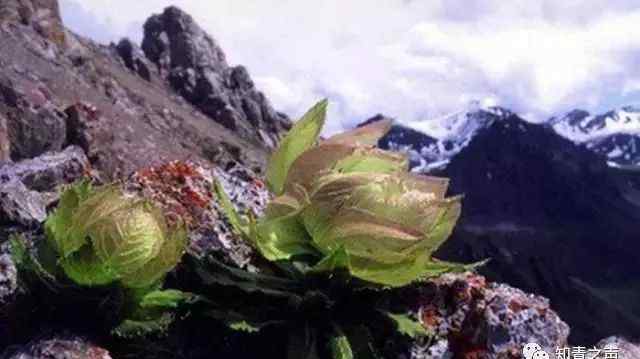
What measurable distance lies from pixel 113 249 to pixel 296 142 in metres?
1.02

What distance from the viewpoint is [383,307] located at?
4.36 metres

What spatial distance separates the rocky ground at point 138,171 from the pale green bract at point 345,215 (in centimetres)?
28

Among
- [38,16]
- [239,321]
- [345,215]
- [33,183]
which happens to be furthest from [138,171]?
[38,16]

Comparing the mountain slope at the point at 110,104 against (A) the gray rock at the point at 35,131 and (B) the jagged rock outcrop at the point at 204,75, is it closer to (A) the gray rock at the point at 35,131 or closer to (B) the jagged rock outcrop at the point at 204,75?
(A) the gray rock at the point at 35,131

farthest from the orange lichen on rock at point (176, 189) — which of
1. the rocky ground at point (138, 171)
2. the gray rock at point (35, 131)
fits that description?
the gray rock at point (35, 131)

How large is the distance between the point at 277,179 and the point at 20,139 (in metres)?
43.6

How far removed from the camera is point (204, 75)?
148 m

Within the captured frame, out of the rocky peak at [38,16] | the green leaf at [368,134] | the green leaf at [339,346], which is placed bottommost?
the rocky peak at [38,16]

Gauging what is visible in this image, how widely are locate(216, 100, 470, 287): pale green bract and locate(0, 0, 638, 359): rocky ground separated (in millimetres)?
281

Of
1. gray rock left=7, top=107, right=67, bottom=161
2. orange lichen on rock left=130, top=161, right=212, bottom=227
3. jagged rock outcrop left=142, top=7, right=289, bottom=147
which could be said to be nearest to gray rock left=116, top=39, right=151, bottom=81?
jagged rock outcrop left=142, top=7, right=289, bottom=147

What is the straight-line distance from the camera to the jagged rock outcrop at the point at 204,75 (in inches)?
5714

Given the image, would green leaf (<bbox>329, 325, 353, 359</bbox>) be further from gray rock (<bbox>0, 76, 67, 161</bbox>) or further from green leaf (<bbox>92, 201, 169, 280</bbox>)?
gray rock (<bbox>0, 76, 67, 161</bbox>)

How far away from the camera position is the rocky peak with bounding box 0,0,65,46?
87625 millimetres

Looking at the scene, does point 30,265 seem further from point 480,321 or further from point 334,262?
point 480,321
